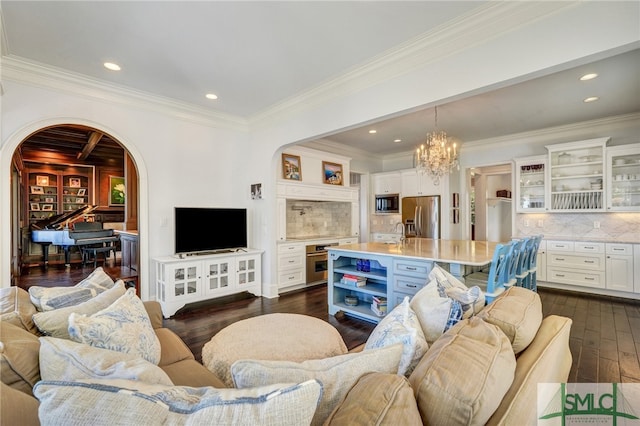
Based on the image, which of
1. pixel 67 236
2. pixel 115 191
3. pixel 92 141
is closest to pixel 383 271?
pixel 92 141

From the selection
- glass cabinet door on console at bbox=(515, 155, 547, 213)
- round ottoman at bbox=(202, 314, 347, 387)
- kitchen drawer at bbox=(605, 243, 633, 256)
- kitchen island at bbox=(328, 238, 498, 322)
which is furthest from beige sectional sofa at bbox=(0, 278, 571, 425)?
glass cabinet door on console at bbox=(515, 155, 547, 213)

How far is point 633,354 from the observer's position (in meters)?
2.65

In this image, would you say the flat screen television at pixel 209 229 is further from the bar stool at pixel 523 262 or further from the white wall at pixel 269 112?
the bar stool at pixel 523 262

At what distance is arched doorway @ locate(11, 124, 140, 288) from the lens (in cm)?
588

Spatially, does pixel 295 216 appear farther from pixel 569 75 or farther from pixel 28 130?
pixel 569 75

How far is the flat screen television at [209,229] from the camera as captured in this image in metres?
4.05

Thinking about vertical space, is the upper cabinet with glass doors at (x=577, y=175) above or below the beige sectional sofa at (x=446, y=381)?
above

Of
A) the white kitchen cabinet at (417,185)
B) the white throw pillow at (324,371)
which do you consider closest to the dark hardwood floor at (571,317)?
the white throw pillow at (324,371)

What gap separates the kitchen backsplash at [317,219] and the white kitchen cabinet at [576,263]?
364cm

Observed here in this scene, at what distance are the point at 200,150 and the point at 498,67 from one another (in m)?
3.85

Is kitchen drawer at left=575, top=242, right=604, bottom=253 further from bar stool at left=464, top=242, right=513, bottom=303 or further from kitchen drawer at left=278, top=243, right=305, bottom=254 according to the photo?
kitchen drawer at left=278, top=243, right=305, bottom=254

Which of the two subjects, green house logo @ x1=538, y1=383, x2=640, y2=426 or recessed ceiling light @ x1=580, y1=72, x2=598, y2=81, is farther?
recessed ceiling light @ x1=580, y1=72, x2=598, y2=81

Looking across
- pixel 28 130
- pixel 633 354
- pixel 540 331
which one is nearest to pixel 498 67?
pixel 540 331

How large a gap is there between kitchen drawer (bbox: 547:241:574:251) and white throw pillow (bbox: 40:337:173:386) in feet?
19.4
